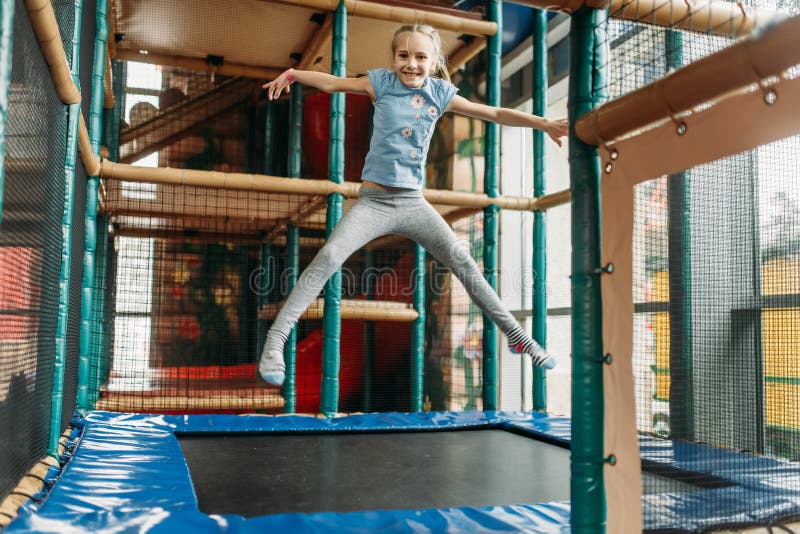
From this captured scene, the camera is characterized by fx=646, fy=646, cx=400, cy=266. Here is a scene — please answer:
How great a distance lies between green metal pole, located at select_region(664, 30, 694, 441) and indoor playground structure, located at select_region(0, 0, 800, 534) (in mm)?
11

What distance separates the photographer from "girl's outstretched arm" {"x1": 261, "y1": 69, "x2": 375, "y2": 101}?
6.23ft

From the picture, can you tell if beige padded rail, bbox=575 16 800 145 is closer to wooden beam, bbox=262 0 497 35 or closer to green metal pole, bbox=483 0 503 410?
green metal pole, bbox=483 0 503 410

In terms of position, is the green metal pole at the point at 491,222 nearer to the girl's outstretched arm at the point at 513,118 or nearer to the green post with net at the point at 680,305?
the green post with net at the point at 680,305

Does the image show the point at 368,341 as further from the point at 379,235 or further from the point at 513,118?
the point at 513,118

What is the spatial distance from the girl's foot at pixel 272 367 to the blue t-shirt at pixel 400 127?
24.1 inches

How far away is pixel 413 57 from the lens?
6.67ft

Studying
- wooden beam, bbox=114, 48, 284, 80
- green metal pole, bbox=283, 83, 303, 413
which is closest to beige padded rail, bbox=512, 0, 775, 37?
green metal pole, bbox=283, 83, 303, 413

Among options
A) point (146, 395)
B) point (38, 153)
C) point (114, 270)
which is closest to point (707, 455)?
point (38, 153)

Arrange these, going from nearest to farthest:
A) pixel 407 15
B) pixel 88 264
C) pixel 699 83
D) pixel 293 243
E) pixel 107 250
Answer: pixel 699 83 → pixel 88 264 → pixel 407 15 → pixel 107 250 → pixel 293 243

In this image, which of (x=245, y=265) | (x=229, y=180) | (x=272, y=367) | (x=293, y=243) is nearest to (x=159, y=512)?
(x=272, y=367)

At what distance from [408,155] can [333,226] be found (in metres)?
1.48

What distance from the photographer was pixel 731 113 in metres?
1.12

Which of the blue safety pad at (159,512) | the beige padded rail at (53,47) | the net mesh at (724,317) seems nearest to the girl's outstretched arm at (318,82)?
the beige padded rail at (53,47)

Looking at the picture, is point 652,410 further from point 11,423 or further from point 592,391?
point 11,423
